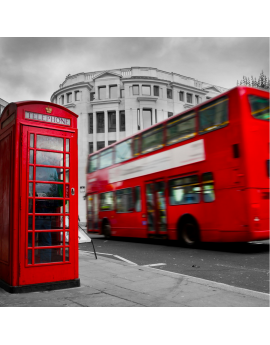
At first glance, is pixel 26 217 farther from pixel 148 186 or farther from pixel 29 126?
pixel 148 186

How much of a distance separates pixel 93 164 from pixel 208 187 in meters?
8.12

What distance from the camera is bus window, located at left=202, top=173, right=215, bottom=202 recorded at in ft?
31.8

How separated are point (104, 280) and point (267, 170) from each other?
5.65 meters

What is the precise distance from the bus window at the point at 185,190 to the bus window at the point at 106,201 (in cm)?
425

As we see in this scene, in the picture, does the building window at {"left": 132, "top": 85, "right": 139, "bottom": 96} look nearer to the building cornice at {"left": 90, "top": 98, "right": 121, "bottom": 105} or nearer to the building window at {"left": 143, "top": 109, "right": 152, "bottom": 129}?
the building cornice at {"left": 90, "top": 98, "right": 121, "bottom": 105}

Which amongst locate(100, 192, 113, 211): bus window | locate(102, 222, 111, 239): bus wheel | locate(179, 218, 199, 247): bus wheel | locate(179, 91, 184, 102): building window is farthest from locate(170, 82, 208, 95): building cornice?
locate(179, 218, 199, 247): bus wheel

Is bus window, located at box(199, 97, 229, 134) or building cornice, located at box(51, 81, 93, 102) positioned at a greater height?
building cornice, located at box(51, 81, 93, 102)

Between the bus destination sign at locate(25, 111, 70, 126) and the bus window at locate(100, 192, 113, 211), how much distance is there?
9.56m

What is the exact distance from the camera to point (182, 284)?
5164 millimetres

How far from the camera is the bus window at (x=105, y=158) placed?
594 inches

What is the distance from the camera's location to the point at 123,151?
14164 millimetres

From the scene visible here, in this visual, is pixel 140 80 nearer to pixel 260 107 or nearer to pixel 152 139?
pixel 152 139

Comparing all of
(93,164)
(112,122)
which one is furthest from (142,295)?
(112,122)

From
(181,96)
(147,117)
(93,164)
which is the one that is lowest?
(93,164)
